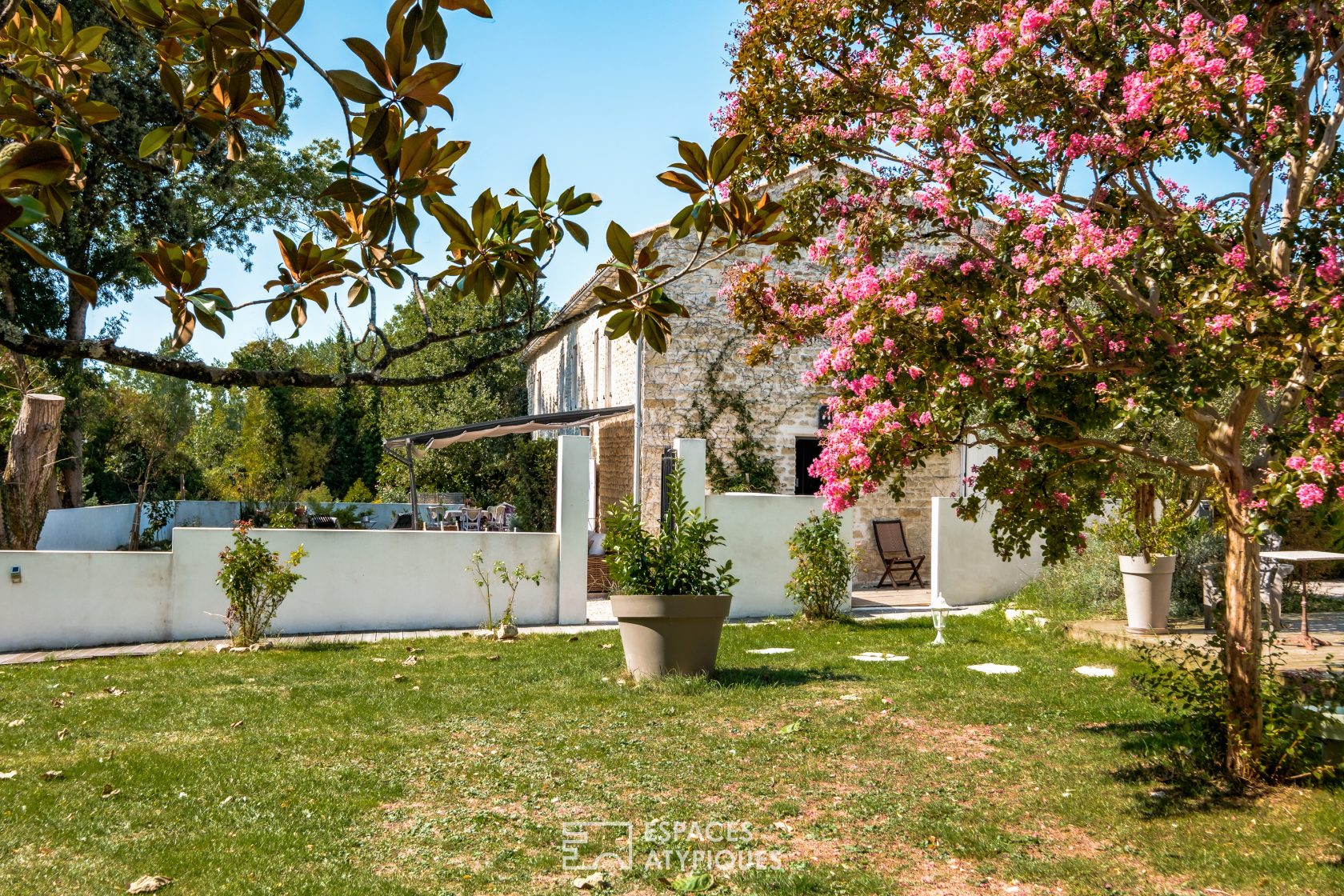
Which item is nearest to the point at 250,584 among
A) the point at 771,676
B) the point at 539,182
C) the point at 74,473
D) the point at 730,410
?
the point at 771,676

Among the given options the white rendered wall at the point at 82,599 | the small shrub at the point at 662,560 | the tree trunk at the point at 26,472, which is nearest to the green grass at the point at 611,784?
the small shrub at the point at 662,560

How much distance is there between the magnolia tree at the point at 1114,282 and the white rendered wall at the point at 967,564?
781 cm

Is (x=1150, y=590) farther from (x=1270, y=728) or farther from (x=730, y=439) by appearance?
(x=730, y=439)

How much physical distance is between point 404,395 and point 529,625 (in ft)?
72.1

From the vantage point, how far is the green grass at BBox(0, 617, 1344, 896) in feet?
13.9

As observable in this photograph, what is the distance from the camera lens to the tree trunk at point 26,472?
44.8ft

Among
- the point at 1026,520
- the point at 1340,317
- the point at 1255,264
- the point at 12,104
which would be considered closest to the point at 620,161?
the point at 12,104

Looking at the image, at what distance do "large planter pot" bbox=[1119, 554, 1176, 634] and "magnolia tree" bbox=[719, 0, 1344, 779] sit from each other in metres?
4.13

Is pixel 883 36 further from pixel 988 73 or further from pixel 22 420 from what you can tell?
pixel 22 420

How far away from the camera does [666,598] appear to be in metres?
8.34

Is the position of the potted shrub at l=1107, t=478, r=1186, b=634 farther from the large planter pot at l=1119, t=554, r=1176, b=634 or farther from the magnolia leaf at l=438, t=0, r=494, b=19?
the magnolia leaf at l=438, t=0, r=494, b=19

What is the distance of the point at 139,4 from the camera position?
6.77 feet

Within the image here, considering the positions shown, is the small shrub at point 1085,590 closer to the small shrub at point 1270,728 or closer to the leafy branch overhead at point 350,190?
the small shrub at point 1270,728

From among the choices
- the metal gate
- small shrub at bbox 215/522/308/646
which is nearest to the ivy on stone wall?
the metal gate
